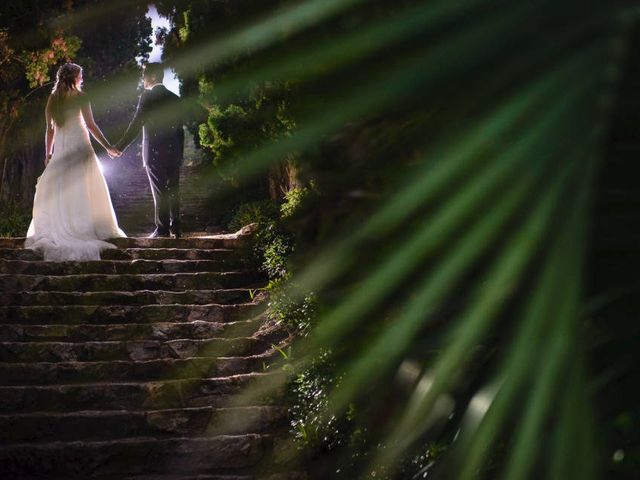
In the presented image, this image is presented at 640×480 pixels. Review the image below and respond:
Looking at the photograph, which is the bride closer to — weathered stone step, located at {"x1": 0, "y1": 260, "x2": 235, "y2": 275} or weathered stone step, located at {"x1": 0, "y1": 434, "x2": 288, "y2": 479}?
weathered stone step, located at {"x1": 0, "y1": 260, "x2": 235, "y2": 275}

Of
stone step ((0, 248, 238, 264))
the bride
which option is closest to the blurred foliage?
the bride

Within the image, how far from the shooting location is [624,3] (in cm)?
87

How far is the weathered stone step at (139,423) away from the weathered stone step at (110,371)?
0.56 meters

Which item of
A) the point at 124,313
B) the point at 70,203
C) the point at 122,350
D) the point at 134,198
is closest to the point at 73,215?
the point at 70,203

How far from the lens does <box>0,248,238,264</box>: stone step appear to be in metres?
7.93

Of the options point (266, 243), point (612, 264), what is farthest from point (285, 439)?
point (612, 264)

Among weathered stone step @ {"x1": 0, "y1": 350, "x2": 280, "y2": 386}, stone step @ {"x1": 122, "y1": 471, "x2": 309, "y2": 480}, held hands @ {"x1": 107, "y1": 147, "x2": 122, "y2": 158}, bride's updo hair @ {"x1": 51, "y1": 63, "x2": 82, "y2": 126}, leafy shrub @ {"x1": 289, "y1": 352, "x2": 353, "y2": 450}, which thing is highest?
bride's updo hair @ {"x1": 51, "y1": 63, "x2": 82, "y2": 126}

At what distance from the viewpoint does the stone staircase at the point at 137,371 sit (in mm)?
4887

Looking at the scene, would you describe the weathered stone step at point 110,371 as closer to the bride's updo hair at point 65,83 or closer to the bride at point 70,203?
the bride at point 70,203

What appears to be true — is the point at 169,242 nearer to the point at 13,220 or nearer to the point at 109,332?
the point at 109,332

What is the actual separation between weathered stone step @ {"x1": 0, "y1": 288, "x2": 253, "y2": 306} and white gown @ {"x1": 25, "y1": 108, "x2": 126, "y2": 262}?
3.38 ft

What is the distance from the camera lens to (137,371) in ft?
19.2

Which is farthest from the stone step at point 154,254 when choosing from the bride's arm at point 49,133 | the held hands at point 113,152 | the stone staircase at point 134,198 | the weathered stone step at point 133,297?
the stone staircase at point 134,198

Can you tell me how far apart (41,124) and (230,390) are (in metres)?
10.3
